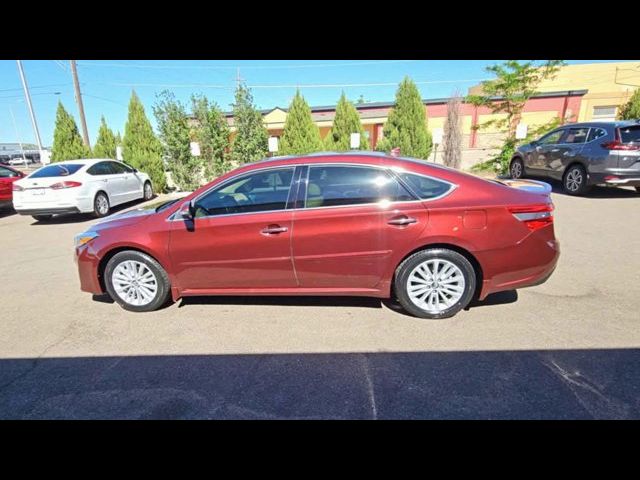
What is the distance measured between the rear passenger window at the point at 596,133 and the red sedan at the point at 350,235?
21.9ft

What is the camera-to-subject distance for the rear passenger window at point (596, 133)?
7.99 m

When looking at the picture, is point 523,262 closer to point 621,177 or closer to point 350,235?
point 350,235

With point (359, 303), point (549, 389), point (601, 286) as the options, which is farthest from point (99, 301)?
point (601, 286)

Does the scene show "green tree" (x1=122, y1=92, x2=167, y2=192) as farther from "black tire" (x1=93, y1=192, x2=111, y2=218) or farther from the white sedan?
"black tire" (x1=93, y1=192, x2=111, y2=218)

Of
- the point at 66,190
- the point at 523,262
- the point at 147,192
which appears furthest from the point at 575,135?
the point at 66,190

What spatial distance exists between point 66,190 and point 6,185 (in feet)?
10.4

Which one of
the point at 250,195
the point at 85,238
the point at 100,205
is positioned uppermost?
the point at 250,195

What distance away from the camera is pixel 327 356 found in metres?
2.73

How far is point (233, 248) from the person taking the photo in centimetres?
328

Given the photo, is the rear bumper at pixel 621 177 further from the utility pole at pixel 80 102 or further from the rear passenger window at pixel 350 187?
the utility pole at pixel 80 102

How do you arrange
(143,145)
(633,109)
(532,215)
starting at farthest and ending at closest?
(633,109) < (143,145) < (532,215)

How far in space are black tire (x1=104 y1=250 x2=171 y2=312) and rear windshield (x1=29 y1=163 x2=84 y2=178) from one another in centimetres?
597

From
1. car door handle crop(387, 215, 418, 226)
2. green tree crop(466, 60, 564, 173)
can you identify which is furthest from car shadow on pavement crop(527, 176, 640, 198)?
car door handle crop(387, 215, 418, 226)
